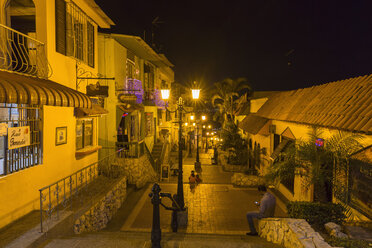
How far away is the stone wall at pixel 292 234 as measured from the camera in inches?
181

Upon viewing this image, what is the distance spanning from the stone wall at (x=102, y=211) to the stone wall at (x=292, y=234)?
514 centimetres

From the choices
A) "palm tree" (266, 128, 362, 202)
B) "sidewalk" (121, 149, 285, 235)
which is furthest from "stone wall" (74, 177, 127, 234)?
"palm tree" (266, 128, 362, 202)

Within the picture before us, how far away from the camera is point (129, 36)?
516 inches

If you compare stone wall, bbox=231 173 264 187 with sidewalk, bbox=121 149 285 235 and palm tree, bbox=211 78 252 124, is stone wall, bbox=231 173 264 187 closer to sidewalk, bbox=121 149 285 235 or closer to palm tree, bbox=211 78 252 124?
sidewalk, bbox=121 149 285 235

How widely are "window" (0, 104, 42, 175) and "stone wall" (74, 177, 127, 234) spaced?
6.70ft

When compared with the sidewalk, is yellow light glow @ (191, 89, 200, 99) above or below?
above

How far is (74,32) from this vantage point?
9.17 meters

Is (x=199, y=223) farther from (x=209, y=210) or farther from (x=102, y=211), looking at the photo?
(x=102, y=211)

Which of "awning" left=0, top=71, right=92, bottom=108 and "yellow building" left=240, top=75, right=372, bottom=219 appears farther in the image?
"yellow building" left=240, top=75, right=372, bottom=219

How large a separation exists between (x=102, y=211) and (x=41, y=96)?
472 cm

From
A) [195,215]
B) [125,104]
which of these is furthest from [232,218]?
[125,104]

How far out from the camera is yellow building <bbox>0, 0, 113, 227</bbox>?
5.88m

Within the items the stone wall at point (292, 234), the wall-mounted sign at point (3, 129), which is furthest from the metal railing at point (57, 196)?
the stone wall at point (292, 234)

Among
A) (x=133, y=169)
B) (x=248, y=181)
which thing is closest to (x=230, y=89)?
(x=248, y=181)
